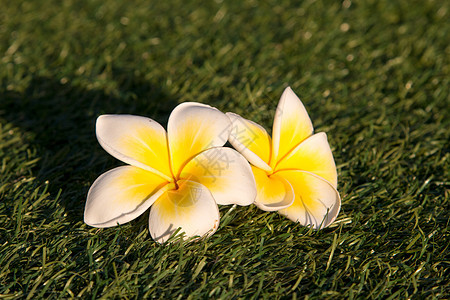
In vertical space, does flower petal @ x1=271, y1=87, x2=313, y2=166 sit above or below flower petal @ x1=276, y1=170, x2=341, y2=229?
above

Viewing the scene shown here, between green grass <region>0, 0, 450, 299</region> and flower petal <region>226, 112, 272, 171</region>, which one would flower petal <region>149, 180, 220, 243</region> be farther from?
flower petal <region>226, 112, 272, 171</region>

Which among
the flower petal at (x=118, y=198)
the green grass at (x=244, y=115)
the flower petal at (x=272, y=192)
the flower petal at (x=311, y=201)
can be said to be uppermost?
the flower petal at (x=118, y=198)

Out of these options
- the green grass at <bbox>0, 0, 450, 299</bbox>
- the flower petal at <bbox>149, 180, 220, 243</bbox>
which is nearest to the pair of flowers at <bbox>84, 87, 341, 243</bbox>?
the flower petal at <bbox>149, 180, 220, 243</bbox>

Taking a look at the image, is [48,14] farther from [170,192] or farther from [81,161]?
[170,192]

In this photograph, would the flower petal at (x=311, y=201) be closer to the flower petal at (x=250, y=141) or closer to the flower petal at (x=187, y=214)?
the flower petal at (x=250, y=141)

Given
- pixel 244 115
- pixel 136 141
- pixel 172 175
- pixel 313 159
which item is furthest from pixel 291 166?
pixel 244 115

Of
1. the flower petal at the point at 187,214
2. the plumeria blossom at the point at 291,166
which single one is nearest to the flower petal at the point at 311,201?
the plumeria blossom at the point at 291,166

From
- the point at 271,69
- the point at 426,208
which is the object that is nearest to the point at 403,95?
the point at 271,69
